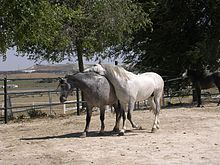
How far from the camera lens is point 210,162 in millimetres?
7590

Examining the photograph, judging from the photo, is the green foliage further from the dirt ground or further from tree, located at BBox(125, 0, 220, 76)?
the dirt ground

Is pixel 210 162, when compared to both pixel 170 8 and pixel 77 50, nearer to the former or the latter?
pixel 77 50

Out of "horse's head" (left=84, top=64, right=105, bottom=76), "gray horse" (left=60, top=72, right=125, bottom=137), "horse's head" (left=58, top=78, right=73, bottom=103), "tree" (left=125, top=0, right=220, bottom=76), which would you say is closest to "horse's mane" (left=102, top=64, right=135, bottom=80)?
"horse's head" (left=84, top=64, right=105, bottom=76)

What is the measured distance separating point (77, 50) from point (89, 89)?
9026 mm

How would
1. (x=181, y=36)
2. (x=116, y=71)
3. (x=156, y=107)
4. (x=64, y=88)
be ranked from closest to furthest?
1. (x=64, y=88)
2. (x=116, y=71)
3. (x=156, y=107)
4. (x=181, y=36)

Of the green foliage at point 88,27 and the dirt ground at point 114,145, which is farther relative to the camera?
the green foliage at point 88,27

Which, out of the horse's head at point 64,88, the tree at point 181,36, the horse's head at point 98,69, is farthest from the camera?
the tree at point 181,36

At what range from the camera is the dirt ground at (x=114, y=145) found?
7980mm

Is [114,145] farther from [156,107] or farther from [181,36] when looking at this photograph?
[181,36]

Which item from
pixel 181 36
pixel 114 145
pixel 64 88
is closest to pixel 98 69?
pixel 64 88

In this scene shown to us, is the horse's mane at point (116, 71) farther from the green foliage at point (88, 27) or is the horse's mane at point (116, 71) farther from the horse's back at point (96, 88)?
the green foliage at point (88, 27)

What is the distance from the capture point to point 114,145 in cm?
936

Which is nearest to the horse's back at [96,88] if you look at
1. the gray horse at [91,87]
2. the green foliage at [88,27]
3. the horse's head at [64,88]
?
the gray horse at [91,87]

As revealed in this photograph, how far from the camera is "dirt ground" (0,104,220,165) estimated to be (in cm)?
798
